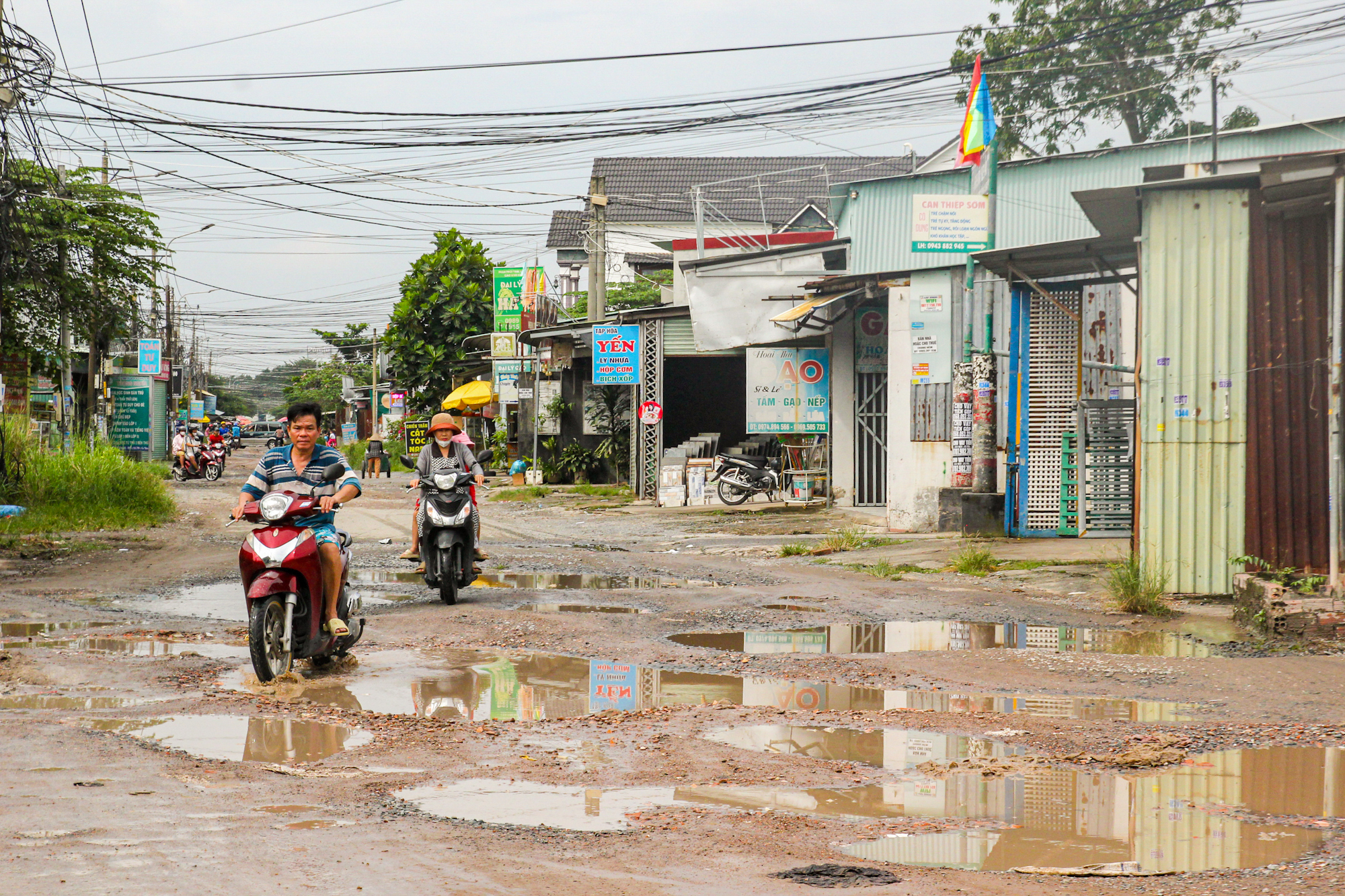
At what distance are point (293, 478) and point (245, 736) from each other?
6.79 feet

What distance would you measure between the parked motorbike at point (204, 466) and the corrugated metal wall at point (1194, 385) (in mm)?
28969

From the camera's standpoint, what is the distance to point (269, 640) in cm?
672

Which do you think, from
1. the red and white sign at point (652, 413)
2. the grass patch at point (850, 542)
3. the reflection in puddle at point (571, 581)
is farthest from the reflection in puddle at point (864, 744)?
the red and white sign at point (652, 413)

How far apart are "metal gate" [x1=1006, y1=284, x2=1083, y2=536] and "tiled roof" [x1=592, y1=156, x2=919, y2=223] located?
3723cm

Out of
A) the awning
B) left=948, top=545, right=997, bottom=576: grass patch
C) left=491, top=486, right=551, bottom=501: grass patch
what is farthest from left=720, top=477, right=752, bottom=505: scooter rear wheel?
left=948, top=545, right=997, bottom=576: grass patch

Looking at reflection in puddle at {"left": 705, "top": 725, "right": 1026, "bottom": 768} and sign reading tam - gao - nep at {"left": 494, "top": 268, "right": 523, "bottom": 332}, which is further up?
sign reading tam - gao - nep at {"left": 494, "top": 268, "right": 523, "bottom": 332}

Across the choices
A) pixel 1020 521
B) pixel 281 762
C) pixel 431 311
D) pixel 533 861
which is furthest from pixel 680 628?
pixel 431 311

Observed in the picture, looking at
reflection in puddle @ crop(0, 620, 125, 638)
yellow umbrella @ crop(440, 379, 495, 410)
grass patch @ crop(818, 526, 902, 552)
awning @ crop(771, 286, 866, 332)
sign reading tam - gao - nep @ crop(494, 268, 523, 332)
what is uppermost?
sign reading tam - gao - nep @ crop(494, 268, 523, 332)

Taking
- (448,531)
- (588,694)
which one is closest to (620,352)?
(448,531)

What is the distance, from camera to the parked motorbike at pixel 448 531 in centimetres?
992

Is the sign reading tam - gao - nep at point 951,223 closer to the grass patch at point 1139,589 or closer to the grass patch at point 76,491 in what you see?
the grass patch at point 1139,589

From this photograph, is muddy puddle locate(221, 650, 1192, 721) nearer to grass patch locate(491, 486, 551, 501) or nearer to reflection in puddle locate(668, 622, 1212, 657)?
reflection in puddle locate(668, 622, 1212, 657)

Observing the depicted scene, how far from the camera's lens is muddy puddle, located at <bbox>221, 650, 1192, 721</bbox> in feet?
20.2

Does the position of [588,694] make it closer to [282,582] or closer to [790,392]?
[282,582]
